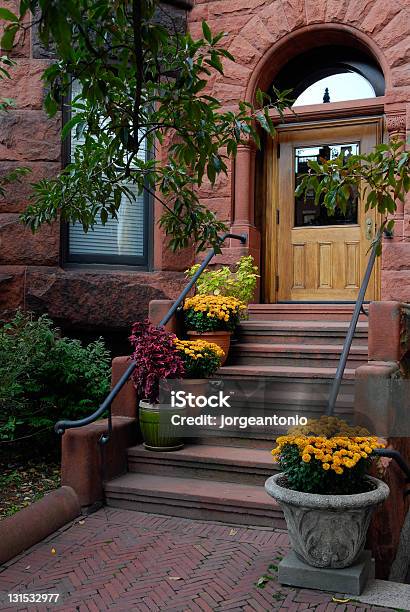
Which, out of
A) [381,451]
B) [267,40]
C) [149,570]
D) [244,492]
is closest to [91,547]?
[149,570]

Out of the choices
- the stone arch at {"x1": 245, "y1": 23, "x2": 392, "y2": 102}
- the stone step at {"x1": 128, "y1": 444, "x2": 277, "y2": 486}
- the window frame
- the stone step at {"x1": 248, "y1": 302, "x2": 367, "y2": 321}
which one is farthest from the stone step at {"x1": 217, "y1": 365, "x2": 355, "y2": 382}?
the stone arch at {"x1": 245, "y1": 23, "x2": 392, "y2": 102}

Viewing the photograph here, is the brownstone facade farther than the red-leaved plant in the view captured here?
Yes

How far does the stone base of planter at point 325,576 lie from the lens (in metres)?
3.47

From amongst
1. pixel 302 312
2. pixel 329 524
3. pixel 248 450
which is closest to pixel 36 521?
pixel 248 450

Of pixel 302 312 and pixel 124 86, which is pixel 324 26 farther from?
pixel 124 86

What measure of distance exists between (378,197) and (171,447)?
10.0 ft

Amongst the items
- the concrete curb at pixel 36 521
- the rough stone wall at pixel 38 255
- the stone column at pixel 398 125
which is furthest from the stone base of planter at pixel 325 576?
the stone column at pixel 398 125

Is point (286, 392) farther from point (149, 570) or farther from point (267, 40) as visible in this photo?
point (267, 40)

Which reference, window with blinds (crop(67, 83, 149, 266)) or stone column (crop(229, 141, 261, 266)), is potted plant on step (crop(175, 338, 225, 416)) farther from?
window with blinds (crop(67, 83, 149, 266))

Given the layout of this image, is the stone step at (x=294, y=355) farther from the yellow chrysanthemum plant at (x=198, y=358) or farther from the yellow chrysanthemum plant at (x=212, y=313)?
the yellow chrysanthemum plant at (x=198, y=358)

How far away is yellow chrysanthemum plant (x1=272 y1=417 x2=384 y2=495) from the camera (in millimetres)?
3594

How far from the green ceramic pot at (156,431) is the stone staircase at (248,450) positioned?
8 cm

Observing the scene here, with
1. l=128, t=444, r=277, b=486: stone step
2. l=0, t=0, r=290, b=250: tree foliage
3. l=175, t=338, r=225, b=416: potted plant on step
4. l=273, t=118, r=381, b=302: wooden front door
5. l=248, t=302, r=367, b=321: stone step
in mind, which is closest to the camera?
l=0, t=0, r=290, b=250: tree foliage

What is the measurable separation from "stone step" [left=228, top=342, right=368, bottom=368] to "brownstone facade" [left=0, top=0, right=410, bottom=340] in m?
1.70
